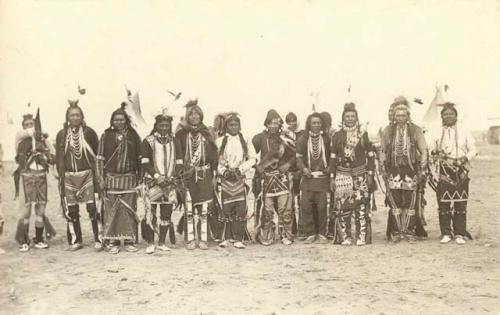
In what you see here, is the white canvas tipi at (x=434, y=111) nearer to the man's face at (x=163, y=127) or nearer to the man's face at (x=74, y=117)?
the man's face at (x=163, y=127)

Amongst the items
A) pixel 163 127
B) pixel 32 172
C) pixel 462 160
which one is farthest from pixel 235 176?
pixel 462 160

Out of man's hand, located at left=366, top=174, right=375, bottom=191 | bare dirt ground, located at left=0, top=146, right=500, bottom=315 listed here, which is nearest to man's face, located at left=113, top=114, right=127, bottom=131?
bare dirt ground, located at left=0, top=146, right=500, bottom=315

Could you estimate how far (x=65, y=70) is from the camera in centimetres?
655

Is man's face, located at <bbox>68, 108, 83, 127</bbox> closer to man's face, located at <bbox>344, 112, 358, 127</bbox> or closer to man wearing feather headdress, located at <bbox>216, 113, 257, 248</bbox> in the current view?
man wearing feather headdress, located at <bbox>216, 113, 257, 248</bbox>

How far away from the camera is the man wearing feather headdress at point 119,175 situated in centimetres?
618

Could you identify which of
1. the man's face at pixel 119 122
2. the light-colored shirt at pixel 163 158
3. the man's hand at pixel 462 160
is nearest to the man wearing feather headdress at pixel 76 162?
the man's face at pixel 119 122

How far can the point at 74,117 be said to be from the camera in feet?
20.3

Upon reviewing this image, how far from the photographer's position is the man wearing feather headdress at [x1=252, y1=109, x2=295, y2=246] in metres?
6.60

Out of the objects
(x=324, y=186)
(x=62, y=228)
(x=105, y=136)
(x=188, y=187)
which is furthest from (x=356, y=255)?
(x=62, y=228)

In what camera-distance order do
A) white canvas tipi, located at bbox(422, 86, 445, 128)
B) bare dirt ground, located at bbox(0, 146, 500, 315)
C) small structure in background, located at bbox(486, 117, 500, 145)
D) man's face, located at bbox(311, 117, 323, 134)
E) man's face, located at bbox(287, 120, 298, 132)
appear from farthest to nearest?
man's face, located at bbox(287, 120, 298, 132)
small structure in background, located at bbox(486, 117, 500, 145)
white canvas tipi, located at bbox(422, 86, 445, 128)
man's face, located at bbox(311, 117, 323, 134)
bare dirt ground, located at bbox(0, 146, 500, 315)

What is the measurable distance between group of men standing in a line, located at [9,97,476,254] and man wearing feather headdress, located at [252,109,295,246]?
12mm

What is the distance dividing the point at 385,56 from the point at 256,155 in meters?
A: 2.10

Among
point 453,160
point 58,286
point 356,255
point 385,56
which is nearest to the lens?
point 58,286

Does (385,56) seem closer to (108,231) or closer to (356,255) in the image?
(356,255)
